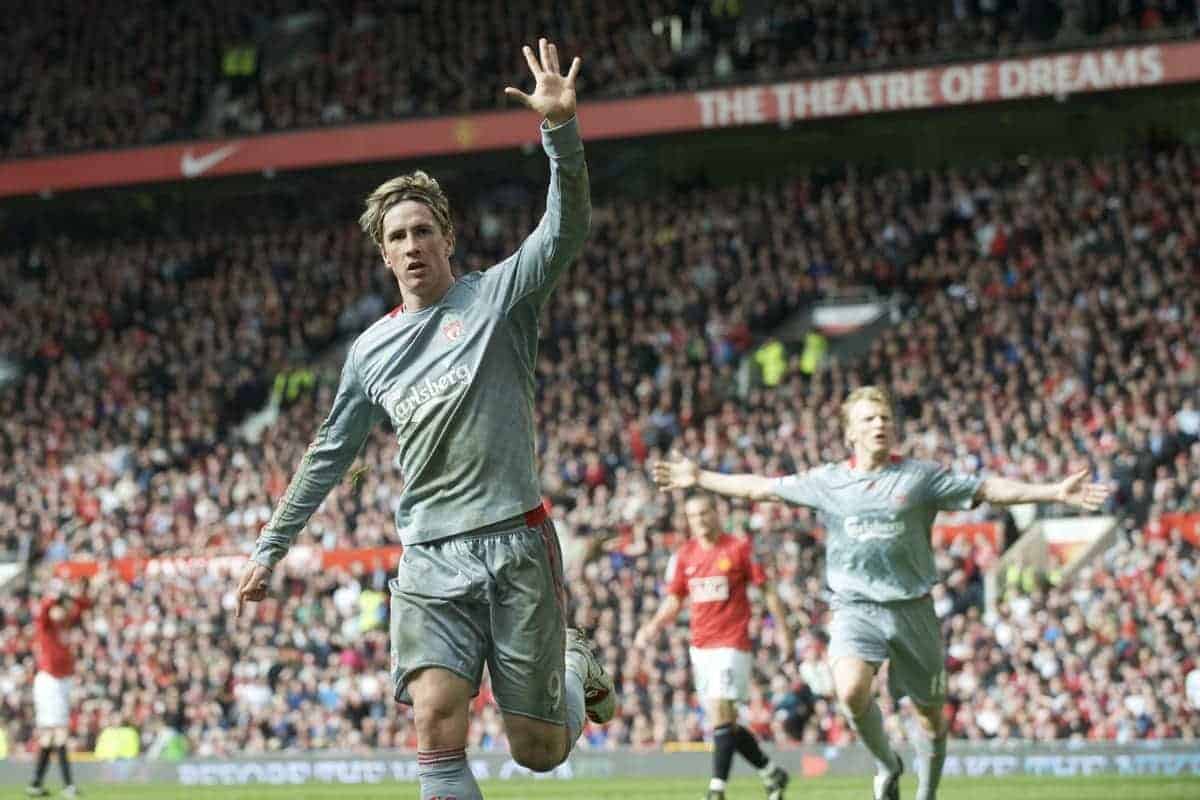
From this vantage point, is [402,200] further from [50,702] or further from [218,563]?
[218,563]

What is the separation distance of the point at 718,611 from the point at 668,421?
12628 mm

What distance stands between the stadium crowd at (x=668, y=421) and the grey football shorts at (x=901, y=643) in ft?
24.7

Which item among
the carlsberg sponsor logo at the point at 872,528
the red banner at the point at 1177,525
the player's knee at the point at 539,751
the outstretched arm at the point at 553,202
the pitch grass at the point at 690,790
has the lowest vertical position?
the pitch grass at the point at 690,790

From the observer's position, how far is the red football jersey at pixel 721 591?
45.9ft

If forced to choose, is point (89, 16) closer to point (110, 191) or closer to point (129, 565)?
point (110, 191)

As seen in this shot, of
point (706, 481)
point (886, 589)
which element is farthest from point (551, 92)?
point (886, 589)

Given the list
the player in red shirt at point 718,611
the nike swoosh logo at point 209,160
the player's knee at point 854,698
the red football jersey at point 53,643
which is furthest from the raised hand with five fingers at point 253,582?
the nike swoosh logo at point 209,160

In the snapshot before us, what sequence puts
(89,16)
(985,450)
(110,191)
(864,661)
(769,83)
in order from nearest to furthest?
1. (864,661)
2. (985,450)
3. (769,83)
4. (110,191)
5. (89,16)

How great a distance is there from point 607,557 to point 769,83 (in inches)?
379

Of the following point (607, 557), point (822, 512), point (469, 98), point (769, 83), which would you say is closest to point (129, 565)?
point (607, 557)

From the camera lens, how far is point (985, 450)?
22.8 m

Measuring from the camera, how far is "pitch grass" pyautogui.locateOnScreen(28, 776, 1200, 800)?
49.9ft

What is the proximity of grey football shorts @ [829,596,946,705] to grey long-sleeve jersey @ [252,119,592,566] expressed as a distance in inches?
160

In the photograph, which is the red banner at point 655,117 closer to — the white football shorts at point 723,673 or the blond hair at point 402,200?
the white football shorts at point 723,673
